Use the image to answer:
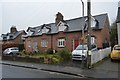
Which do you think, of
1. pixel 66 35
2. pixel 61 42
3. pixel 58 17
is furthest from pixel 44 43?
pixel 66 35

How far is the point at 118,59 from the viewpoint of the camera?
21891mm

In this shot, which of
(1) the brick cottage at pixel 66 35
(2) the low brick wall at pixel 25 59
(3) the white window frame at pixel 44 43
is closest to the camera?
(2) the low brick wall at pixel 25 59

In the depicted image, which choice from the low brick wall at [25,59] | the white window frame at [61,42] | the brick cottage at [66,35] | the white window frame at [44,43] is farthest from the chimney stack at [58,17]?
the low brick wall at [25,59]

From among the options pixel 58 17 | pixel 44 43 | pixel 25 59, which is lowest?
pixel 25 59

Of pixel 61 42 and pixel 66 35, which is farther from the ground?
pixel 66 35

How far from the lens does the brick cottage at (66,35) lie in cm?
3369

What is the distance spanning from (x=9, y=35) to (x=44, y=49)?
27284 mm

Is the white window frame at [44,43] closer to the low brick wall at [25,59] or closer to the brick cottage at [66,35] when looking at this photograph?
the brick cottage at [66,35]

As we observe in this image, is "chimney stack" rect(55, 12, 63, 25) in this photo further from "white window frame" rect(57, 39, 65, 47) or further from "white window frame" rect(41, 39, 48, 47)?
"white window frame" rect(57, 39, 65, 47)

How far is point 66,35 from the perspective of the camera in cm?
3741

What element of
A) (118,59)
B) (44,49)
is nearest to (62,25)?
(44,49)

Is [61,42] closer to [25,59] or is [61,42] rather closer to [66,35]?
[66,35]

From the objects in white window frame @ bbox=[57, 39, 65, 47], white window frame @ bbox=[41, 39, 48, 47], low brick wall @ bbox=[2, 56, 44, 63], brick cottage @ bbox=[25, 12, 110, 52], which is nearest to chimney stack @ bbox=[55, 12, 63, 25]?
brick cottage @ bbox=[25, 12, 110, 52]

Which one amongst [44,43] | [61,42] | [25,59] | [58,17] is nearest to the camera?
[25,59]
